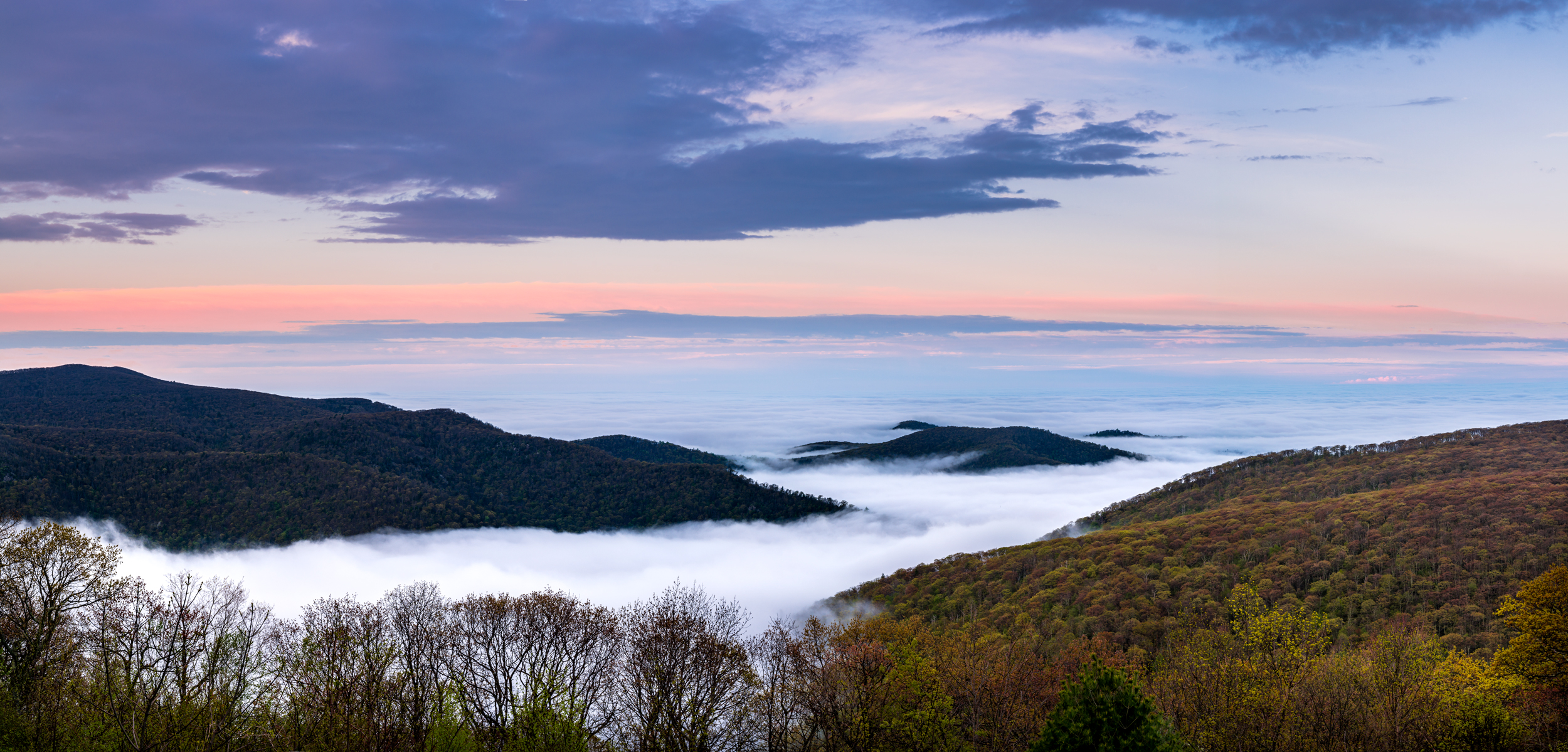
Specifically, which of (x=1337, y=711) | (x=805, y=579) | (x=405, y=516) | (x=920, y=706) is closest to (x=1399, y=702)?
(x=1337, y=711)

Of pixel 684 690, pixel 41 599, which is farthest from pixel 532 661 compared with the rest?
pixel 41 599

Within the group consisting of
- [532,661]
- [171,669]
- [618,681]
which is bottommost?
[618,681]

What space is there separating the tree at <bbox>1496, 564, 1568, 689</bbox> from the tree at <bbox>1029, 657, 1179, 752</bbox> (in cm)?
2322

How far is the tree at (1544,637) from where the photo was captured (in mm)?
35500

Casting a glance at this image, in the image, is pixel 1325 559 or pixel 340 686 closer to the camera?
pixel 340 686

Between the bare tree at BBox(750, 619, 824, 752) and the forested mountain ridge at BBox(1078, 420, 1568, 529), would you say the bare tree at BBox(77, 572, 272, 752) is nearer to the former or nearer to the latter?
the bare tree at BBox(750, 619, 824, 752)

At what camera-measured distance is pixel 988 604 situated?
92688mm

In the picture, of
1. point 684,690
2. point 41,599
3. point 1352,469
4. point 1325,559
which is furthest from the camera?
point 1352,469

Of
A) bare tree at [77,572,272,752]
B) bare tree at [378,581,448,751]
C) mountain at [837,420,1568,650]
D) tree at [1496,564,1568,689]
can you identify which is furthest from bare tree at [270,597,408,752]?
mountain at [837,420,1568,650]

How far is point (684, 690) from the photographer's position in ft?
132

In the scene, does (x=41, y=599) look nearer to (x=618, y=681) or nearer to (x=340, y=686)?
(x=340, y=686)

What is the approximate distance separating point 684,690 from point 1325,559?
65621 millimetres

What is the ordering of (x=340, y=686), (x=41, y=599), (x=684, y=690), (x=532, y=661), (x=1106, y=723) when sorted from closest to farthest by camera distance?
1. (x=1106, y=723)
2. (x=41, y=599)
3. (x=340, y=686)
4. (x=684, y=690)
5. (x=532, y=661)

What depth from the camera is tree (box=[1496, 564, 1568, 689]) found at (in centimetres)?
3550
